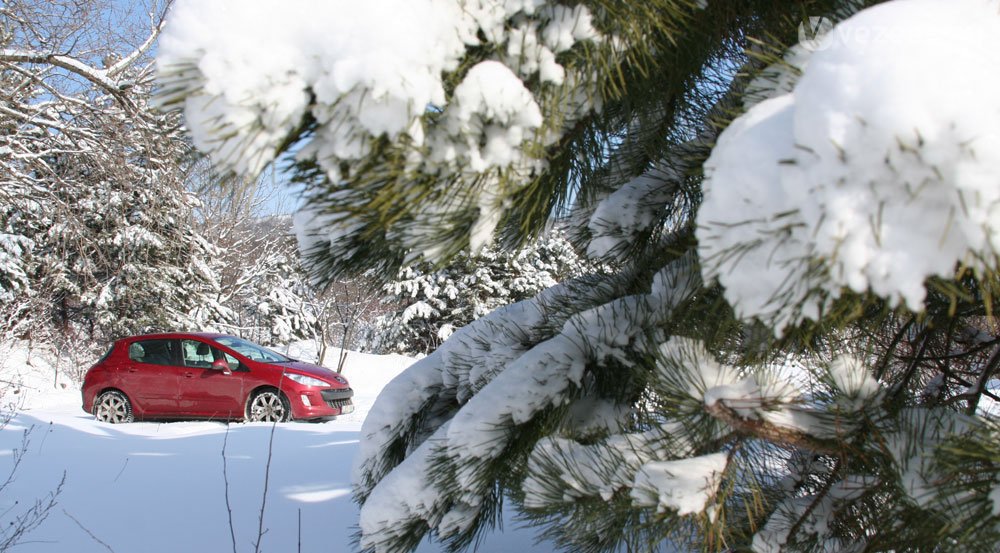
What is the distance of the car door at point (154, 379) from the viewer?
900cm

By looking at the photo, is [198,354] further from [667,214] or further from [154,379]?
[667,214]

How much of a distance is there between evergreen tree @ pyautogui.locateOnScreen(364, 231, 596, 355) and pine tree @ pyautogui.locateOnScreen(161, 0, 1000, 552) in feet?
54.2

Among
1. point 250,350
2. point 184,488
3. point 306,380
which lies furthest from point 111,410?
point 184,488

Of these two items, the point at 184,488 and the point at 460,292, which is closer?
the point at 184,488

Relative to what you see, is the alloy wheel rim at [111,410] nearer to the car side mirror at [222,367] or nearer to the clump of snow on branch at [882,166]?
the car side mirror at [222,367]

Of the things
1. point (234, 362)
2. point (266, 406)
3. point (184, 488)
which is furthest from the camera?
point (234, 362)

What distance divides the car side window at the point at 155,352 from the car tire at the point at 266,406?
1387mm

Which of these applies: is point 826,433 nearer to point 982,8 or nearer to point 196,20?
point 982,8

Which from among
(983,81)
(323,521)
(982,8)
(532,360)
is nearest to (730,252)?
(983,81)

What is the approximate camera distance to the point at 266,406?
881cm

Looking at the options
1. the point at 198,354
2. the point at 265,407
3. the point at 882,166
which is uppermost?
the point at 198,354

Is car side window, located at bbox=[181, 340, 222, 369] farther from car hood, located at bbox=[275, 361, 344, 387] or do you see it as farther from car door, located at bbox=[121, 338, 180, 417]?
car hood, located at bbox=[275, 361, 344, 387]

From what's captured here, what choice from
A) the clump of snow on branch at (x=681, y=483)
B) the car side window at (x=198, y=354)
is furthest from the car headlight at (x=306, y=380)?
the clump of snow on branch at (x=681, y=483)

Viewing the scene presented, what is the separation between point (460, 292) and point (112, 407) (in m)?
11.9
